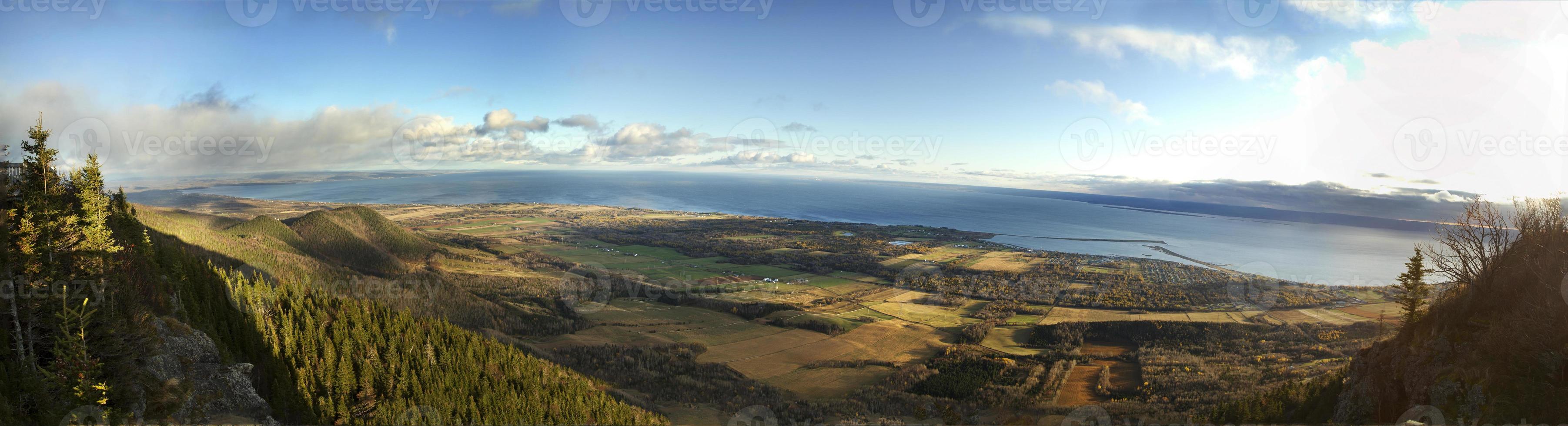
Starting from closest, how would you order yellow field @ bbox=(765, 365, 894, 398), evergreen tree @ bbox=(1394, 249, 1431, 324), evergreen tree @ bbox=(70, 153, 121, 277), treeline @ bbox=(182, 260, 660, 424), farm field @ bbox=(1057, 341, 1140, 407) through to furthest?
evergreen tree @ bbox=(70, 153, 121, 277), evergreen tree @ bbox=(1394, 249, 1431, 324), treeline @ bbox=(182, 260, 660, 424), farm field @ bbox=(1057, 341, 1140, 407), yellow field @ bbox=(765, 365, 894, 398)

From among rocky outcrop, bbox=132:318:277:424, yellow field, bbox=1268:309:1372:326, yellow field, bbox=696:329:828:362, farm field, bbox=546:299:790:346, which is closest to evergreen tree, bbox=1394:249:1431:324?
yellow field, bbox=696:329:828:362

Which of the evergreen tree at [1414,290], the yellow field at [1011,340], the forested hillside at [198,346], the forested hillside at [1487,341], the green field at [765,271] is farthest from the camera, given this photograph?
the green field at [765,271]

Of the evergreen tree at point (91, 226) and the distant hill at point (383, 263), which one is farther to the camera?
the distant hill at point (383, 263)

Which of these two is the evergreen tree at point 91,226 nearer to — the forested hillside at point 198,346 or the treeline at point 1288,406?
the forested hillside at point 198,346

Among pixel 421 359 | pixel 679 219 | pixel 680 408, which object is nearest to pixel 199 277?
pixel 421 359

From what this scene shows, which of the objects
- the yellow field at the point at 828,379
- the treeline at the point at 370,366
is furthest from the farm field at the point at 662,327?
the treeline at the point at 370,366

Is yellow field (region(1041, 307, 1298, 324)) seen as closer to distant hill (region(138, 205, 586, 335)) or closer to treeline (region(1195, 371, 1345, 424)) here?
treeline (region(1195, 371, 1345, 424))

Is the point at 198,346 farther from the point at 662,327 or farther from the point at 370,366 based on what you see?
the point at 662,327
